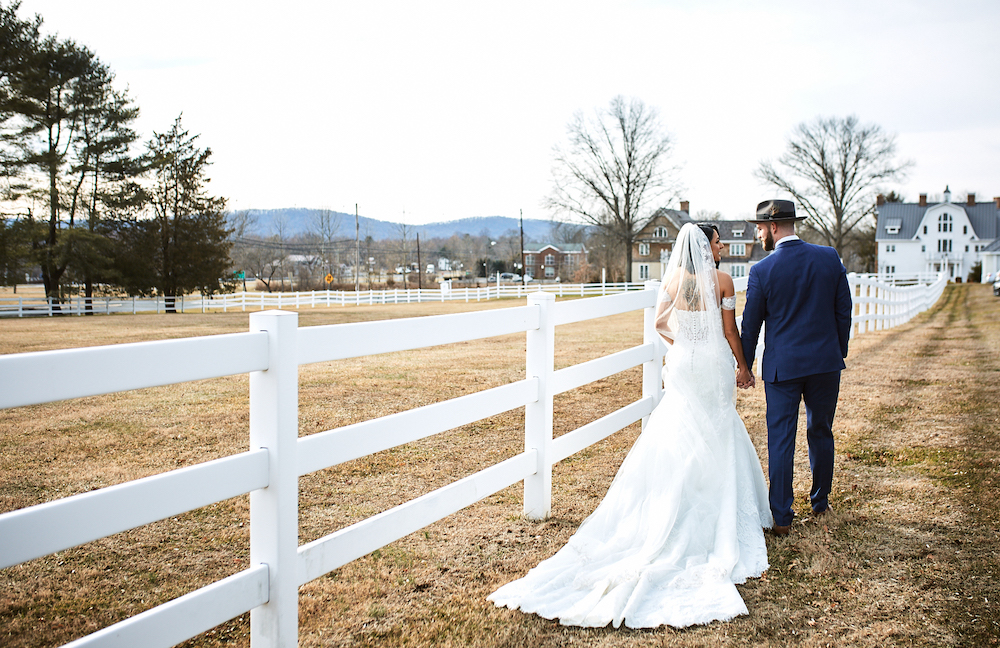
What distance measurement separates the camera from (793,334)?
4.18 m

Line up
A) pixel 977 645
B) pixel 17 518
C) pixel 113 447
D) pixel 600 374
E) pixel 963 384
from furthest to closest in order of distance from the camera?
pixel 963 384
pixel 113 447
pixel 600 374
pixel 977 645
pixel 17 518

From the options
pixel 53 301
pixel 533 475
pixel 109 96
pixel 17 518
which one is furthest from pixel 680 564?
pixel 109 96

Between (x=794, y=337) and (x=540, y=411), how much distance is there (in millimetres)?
1625

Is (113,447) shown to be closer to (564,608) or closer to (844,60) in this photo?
(564,608)

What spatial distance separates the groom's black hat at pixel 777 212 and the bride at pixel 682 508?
0.40m

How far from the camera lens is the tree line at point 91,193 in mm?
30266

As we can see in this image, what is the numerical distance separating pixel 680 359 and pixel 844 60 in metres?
15.2

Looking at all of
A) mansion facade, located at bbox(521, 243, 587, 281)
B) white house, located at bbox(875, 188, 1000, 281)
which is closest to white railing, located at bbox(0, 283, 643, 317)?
white house, located at bbox(875, 188, 1000, 281)

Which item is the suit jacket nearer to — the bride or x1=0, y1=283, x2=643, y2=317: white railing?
the bride

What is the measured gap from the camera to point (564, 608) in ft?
10.4

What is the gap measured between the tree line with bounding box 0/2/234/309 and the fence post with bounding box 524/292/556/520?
32.1 m

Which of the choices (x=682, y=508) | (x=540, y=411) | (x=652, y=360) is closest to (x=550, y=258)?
(x=652, y=360)

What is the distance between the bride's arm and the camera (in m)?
4.41

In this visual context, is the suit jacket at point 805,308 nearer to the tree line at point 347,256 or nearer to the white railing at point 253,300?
the white railing at point 253,300
